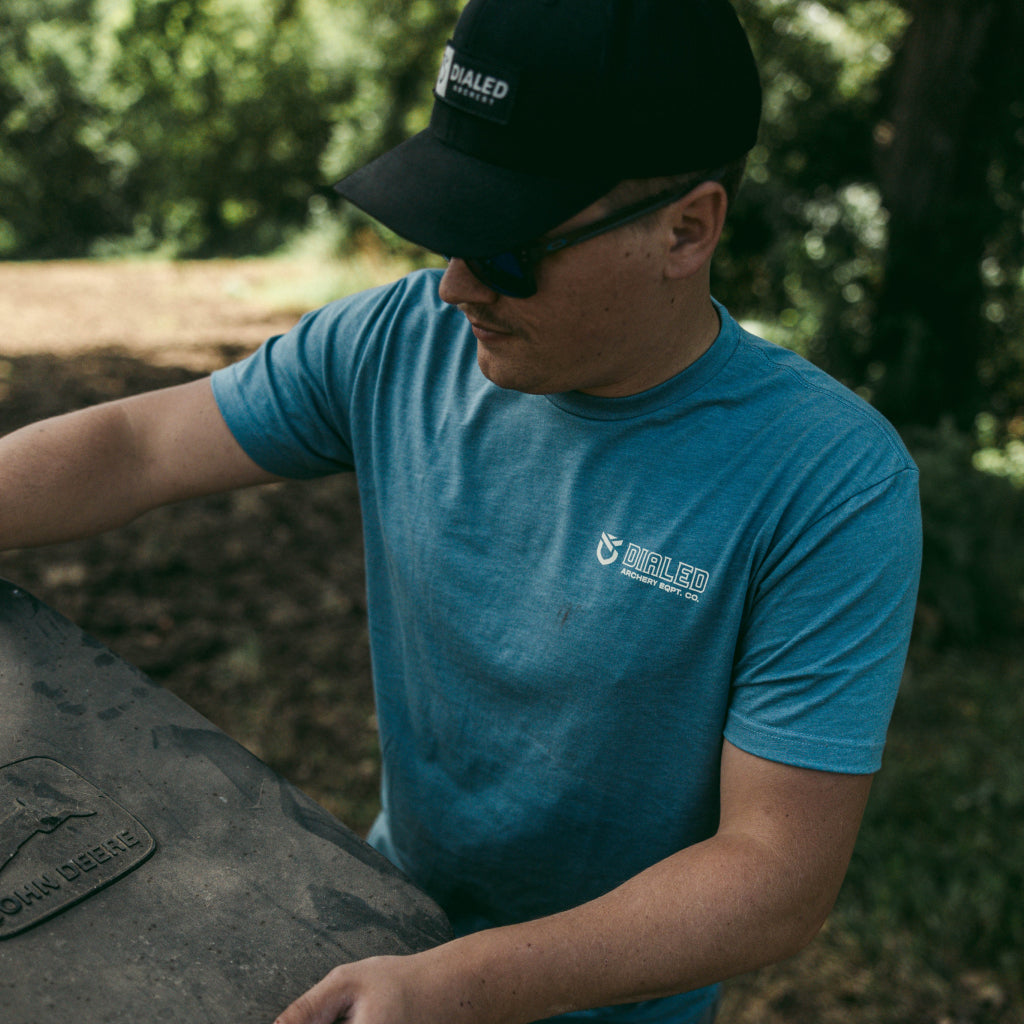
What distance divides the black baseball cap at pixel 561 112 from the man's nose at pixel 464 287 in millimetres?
72

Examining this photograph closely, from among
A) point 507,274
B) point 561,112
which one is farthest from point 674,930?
point 561,112

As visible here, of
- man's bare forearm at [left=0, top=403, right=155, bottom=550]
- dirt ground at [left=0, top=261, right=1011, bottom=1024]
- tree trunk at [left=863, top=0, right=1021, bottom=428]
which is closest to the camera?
man's bare forearm at [left=0, top=403, right=155, bottom=550]

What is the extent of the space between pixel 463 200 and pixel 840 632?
677 mm

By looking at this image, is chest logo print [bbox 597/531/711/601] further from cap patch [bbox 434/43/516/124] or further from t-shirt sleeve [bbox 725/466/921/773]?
cap patch [bbox 434/43/516/124]

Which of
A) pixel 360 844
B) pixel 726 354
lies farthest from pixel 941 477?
pixel 360 844

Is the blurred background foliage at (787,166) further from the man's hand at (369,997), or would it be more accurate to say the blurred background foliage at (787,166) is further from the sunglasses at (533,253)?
the man's hand at (369,997)


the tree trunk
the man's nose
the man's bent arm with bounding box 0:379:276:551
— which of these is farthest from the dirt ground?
the tree trunk

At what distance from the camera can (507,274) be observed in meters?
1.19

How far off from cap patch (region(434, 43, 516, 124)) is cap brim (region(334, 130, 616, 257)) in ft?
0.18

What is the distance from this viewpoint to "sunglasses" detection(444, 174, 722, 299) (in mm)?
1167

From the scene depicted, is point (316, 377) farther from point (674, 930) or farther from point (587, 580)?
point (674, 930)

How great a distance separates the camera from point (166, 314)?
827 centimetres

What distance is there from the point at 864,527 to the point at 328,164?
11122 millimetres

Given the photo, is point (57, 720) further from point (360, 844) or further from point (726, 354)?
point (726, 354)
